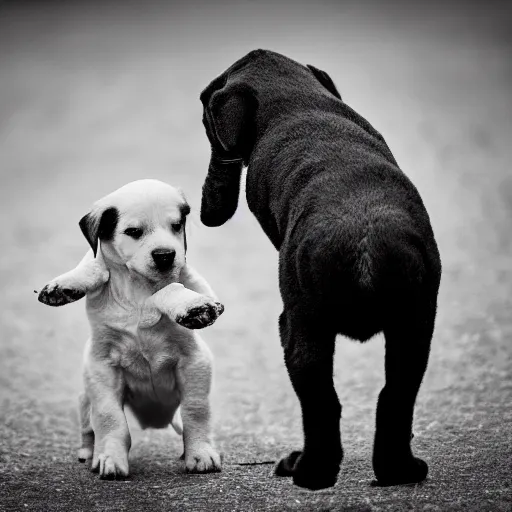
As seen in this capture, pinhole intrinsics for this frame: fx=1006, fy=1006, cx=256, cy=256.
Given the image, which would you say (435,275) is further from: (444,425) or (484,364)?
(484,364)

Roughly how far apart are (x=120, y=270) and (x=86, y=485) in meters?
1.16

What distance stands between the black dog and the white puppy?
2.37 feet

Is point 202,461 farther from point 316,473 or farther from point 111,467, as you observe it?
point 316,473

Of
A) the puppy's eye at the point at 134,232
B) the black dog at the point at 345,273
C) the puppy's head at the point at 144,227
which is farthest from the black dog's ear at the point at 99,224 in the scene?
the black dog at the point at 345,273

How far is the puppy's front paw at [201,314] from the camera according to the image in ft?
15.6

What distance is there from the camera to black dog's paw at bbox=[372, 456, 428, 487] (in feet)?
14.3

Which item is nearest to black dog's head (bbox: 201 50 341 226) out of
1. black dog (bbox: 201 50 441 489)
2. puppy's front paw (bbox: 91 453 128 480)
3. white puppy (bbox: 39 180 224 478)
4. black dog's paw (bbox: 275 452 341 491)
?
white puppy (bbox: 39 180 224 478)

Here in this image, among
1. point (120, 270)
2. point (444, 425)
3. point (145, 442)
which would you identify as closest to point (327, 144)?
point (120, 270)

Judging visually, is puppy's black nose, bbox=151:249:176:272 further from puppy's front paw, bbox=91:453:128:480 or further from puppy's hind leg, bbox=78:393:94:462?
puppy's hind leg, bbox=78:393:94:462

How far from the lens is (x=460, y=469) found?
5027 millimetres

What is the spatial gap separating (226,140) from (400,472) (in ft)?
6.30

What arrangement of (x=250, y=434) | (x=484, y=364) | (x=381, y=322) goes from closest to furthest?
1. (x=381, y=322)
2. (x=250, y=434)
3. (x=484, y=364)

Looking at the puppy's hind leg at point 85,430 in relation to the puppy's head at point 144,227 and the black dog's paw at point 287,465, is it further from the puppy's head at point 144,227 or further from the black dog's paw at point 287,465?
the black dog's paw at point 287,465

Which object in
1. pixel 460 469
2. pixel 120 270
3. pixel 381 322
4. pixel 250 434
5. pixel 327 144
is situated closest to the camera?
pixel 381 322
